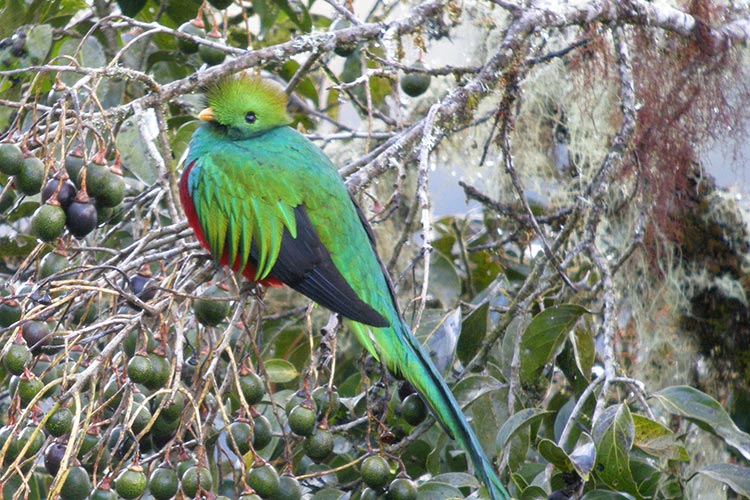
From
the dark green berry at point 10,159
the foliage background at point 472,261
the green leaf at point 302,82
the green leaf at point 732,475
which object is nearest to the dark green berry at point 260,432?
the foliage background at point 472,261

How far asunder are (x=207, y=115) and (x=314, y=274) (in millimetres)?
615

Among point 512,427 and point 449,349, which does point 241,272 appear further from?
point 512,427

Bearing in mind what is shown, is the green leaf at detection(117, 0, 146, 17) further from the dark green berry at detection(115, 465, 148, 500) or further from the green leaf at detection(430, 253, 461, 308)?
the dark green berry at detection(115, 465, 148, 500)

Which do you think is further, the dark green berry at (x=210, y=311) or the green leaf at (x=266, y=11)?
the green leaf at (x=266, y=11)

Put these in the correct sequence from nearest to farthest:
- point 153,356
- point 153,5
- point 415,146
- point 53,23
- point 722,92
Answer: point 153,356 < point 415,146 < point 722,92 < point 53,23 < point 153,5

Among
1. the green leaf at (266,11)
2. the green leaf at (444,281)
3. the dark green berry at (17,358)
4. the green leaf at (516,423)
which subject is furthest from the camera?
the green leaf at (266,11)

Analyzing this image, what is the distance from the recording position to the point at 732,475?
7.12ft

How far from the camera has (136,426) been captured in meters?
2.05

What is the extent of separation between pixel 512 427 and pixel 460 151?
1653mm

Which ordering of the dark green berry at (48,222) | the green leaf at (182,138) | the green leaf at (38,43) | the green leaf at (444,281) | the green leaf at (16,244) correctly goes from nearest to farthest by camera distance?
the dark green berry at (48,222) → the green leaf at (38,43) → the green leaf at (16,244) → the green leaf at (182,138) → the green leaf at (444,281)

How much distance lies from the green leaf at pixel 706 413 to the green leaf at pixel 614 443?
0.21 meters

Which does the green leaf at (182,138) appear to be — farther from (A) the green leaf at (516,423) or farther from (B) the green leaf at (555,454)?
(B) the green leaf at (555,454)

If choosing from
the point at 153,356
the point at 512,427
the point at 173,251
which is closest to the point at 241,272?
the point at 173,251

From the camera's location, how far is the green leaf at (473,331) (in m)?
2.63
